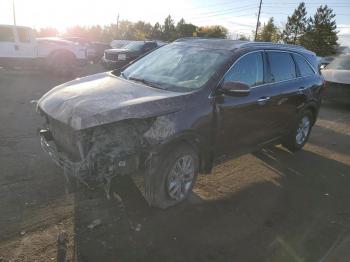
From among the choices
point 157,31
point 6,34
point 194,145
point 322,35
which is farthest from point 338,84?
point 157,31

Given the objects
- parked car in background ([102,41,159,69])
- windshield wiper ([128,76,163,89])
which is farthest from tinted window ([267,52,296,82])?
parked car in background ([102,41,159,69])

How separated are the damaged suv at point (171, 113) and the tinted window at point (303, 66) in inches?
17.4

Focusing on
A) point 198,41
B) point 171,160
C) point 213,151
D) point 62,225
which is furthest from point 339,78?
point 62,225

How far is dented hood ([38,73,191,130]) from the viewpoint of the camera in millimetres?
3783

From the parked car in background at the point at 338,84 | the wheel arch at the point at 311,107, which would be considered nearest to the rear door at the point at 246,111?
the wheel arch at the point at 311,107

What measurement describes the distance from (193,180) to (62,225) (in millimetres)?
1568

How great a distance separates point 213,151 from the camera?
473 centimetres

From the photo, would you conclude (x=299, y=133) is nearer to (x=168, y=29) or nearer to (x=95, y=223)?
(x=95, y=223)

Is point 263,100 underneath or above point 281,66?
underneath

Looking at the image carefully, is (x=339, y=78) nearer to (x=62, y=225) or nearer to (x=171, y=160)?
(x=171, y=160)

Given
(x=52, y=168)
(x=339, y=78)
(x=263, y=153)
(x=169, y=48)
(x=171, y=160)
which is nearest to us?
(x=171, y=160)

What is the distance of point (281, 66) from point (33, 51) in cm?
1067

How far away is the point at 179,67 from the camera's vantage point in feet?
16.5

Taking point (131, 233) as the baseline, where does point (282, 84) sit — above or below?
above
